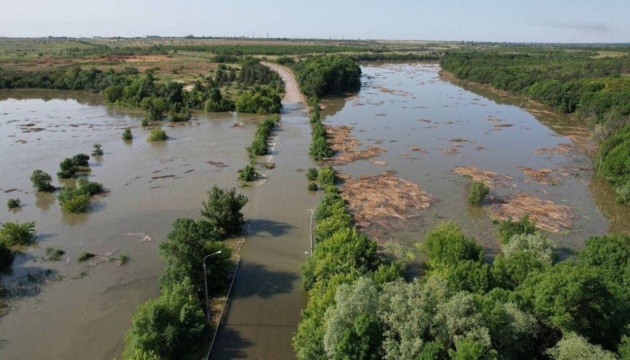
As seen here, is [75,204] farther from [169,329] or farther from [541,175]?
[541,175]

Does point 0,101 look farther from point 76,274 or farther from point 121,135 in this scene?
point 76,274

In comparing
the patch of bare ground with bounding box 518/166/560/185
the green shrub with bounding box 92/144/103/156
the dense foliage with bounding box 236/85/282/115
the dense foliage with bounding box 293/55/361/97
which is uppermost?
the dense foliage with bounding box 293/55/361/97

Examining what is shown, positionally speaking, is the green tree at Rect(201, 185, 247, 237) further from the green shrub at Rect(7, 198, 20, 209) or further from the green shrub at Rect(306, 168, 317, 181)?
the green shrub at Rect(7, 198, 20, 209)

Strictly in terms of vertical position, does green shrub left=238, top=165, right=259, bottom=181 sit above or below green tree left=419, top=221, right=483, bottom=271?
below

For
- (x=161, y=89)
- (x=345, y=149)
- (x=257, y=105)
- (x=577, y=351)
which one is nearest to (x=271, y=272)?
(x=577, y=351)

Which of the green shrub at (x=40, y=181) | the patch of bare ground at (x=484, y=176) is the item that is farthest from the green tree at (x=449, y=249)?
the green shrub at (x=40, y=181)

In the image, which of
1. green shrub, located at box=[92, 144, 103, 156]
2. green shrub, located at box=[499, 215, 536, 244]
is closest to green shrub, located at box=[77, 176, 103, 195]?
green shrub, located at box=[92, 144, 103, 156]
